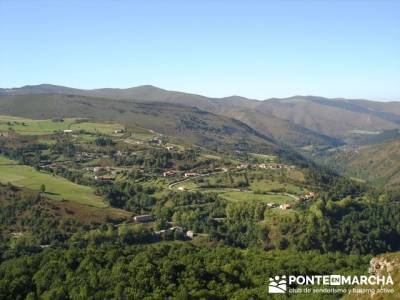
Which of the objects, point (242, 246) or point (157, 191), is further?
point (157, 191)

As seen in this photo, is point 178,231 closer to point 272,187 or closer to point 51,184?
point 51,184

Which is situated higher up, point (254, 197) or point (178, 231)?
point (254, 197)

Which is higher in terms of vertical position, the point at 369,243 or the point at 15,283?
the point at 15,283

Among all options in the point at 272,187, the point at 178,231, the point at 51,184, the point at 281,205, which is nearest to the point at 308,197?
the point at 281,205

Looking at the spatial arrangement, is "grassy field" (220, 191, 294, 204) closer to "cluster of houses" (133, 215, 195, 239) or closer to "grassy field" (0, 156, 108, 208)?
"cluster of houses" (133, 215, 195, 239)

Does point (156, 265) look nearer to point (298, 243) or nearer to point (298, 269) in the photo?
point (298, 269)

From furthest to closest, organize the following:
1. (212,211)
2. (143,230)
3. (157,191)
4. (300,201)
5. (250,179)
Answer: (250,179)
(157,191)
(300,201)
(212,211)
(143,230)

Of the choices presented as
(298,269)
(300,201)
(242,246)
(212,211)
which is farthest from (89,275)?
(300,201)

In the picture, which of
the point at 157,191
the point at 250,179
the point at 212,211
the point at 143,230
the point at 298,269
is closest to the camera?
the point at 298,269
